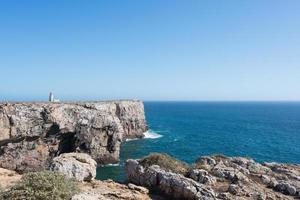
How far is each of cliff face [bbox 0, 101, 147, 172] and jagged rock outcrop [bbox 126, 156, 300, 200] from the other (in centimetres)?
3285

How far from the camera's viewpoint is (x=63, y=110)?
206ft

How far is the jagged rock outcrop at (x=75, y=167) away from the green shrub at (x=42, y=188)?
5734mm

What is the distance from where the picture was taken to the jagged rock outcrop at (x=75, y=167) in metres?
24.6

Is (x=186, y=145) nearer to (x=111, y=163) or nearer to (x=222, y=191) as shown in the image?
(x=111, y=163)

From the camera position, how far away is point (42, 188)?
58.0ft

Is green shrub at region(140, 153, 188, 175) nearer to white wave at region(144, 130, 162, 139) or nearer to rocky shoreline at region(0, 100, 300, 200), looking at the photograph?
rocky shoreline at region(0, 100, 300, 200)

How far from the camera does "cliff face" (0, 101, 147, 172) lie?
55.7 meters

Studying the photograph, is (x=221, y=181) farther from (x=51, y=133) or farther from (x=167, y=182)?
(x=51, y=133)

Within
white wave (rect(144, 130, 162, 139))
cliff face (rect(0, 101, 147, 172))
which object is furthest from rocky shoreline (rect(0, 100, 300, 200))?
white wave (rect(144, 130, 162, 139))

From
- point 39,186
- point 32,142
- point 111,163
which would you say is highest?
point 39,186

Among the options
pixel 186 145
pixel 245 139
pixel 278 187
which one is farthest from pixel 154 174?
pixel 245 139

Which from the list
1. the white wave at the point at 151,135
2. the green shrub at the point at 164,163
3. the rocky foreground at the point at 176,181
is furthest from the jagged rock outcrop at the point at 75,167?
the white wave at the point at 151,135

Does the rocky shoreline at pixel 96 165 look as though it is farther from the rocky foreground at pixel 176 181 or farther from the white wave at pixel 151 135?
the white wave at pixel 151 135

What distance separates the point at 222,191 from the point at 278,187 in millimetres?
5248
